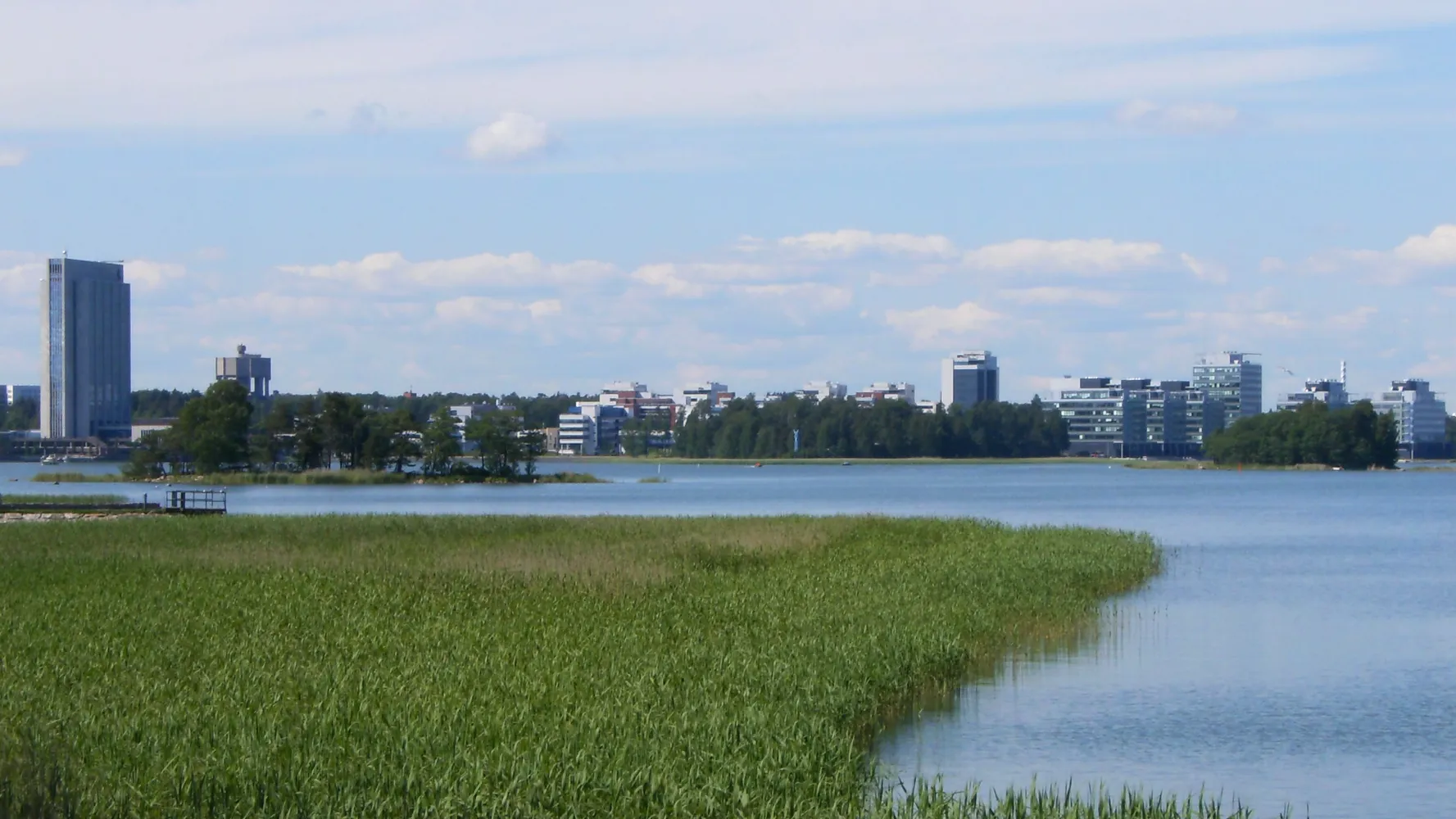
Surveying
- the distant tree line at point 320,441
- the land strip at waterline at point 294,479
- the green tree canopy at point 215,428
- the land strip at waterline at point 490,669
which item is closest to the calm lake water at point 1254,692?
the land strip at waterline at point 490,669

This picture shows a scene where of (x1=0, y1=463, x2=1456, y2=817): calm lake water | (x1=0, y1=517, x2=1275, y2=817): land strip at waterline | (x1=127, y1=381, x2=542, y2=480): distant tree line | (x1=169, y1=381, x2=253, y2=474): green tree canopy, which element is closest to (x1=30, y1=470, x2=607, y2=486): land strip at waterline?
(x1=127, y1=381, x2=542, y2=480): distant tree line

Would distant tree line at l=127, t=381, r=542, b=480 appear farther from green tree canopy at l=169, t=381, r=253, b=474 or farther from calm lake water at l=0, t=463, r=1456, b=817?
calm lake water at l=0, t=463, r=1456, b=817

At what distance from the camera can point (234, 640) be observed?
73.0ft

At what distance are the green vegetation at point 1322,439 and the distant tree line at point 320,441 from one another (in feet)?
301

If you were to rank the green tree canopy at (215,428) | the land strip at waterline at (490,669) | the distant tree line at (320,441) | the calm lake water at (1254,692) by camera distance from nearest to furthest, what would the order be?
the land strip at waterline at (490,669)
the calm lake water at (1254,692)
the green tree canopy at (215,428)
the distant tree line at (320,441)

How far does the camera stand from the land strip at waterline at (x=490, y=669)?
1381 cm

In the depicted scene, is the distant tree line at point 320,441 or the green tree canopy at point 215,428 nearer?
the green tree canopy at point 215,428

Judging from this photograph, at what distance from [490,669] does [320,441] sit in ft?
400

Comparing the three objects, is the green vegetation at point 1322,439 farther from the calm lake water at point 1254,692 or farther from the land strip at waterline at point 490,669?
the land strip at waterline at point 490,669

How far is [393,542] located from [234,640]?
20679 mm

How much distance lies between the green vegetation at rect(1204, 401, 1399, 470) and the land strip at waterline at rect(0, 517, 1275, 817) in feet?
500

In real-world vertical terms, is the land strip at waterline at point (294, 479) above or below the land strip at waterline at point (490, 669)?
below

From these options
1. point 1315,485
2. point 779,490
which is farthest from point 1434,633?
point 1315,485

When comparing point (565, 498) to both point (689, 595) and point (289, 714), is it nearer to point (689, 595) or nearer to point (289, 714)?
point (689, 595)
